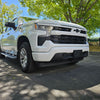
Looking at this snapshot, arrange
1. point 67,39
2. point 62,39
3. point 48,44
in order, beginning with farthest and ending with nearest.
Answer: point 67,39 → point 62,39 → point 48,44

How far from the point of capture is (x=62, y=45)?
270cm

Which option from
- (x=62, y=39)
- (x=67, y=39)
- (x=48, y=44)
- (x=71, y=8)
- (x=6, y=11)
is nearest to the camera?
(x=48, y=44)

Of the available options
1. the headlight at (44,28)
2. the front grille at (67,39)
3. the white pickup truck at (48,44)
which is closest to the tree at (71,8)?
the front grille at (67,39)

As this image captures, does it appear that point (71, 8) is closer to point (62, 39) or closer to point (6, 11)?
point (62, 39)

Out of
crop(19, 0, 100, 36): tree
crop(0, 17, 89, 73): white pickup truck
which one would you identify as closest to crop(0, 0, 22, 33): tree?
crop(19, 0, 100, 36): tree

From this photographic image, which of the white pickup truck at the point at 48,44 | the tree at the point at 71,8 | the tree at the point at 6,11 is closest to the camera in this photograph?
the white pickup truck at the point at 48,44

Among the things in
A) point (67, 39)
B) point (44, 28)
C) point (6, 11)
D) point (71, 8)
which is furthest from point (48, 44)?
point (6, 11)

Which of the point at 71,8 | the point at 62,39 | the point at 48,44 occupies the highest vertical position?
the point at 71,8

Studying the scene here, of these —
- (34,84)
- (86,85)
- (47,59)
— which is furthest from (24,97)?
(86,85)

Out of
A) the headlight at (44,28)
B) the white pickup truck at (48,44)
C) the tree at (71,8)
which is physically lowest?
the white pickup truck at (48,44)

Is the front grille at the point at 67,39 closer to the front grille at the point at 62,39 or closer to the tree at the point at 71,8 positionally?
the front grille at the point at 62,39

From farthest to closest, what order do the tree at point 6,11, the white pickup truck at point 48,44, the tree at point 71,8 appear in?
1. the tree at point 6,11
2. the tree at point 71,8
3. the white pickup truck at point 48,44

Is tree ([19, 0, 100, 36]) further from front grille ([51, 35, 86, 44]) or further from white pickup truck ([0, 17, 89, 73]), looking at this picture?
white pickup truck ([0, 17, 89, 73])

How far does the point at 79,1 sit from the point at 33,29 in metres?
9.12
